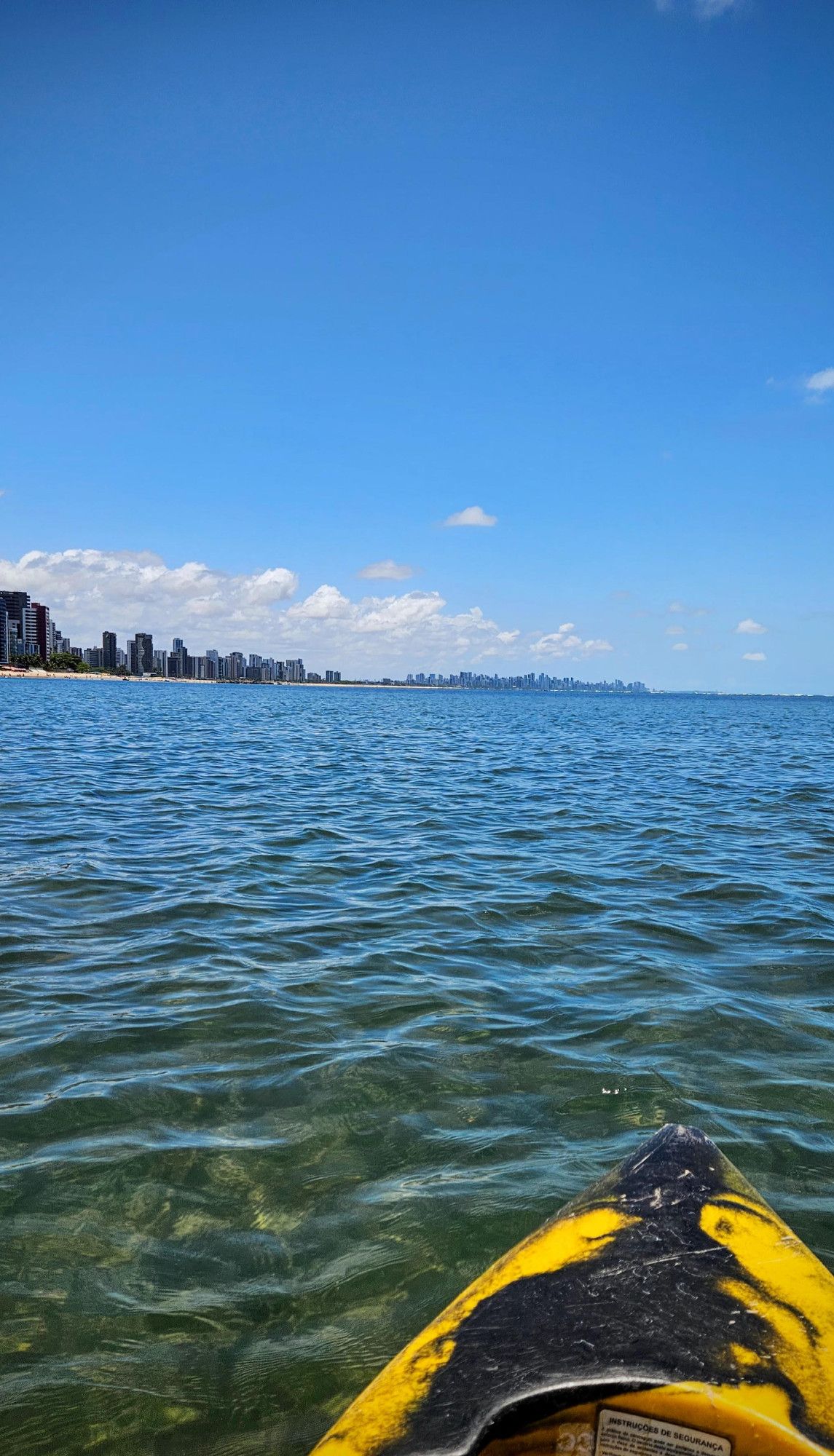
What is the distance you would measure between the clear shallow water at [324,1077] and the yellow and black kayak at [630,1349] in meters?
0.73

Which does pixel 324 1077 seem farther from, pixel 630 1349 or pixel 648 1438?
pixel 648 1438

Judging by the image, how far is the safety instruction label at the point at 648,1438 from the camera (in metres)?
2.28

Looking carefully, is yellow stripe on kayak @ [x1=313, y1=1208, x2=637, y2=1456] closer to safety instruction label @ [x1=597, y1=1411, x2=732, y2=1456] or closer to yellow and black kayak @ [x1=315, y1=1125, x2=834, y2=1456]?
yellow and black kayak @ [x1=315, y1=1125, x2=834, y2=1456]

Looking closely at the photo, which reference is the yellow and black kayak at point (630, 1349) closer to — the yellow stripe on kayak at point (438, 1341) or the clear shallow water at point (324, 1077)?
the yellow stripe on kayak at point (438, 1341)

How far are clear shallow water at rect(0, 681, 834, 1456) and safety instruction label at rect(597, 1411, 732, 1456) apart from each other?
3.97ft

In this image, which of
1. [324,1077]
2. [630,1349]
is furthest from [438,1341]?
[324,1077]

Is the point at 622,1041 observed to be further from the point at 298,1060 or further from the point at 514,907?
the point at 514,907

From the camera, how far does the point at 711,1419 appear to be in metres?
2.29

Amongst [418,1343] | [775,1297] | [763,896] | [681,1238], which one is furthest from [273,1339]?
[763,896]

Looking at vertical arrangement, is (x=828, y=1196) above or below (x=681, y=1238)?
below

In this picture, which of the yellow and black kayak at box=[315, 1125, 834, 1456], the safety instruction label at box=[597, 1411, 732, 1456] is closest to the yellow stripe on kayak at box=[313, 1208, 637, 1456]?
the yellow and black kayak at box=[315, 1125, 834, 1456]

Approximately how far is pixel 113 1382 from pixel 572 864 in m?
9.27

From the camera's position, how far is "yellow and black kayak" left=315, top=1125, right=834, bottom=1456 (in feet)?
7.57

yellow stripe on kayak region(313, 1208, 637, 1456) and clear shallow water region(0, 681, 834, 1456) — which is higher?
yellow stripe on kayak region(313, 1208, 637, 1456)
